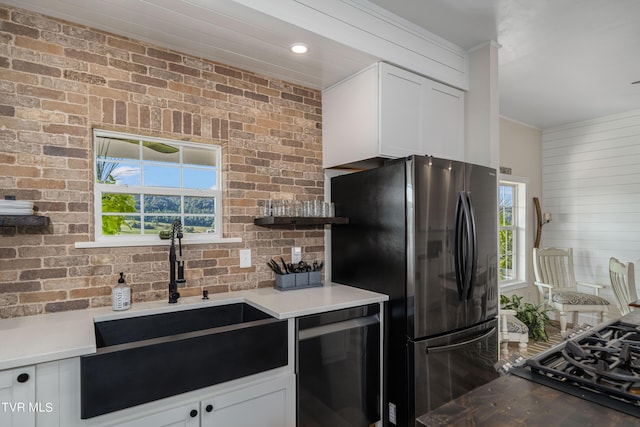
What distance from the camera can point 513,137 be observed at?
187 inches

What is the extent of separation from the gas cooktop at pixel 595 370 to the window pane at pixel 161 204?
2.05m

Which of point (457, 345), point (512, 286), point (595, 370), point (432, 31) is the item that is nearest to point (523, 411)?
point (595, 370)

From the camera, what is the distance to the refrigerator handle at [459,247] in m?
2.28

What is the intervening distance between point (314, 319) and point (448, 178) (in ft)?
3.98

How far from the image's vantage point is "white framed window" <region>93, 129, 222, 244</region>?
2.11 meters

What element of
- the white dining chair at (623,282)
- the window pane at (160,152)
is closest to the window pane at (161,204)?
the window pane at (160,152)

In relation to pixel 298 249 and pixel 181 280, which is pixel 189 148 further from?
pixel 298 249

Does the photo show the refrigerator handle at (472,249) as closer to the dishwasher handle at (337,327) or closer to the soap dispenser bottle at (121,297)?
the dishwasher handle at (337,327)

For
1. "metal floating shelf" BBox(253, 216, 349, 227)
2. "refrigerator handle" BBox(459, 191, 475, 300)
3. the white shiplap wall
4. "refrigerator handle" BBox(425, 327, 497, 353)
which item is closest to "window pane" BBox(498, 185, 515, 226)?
the white shiplap wall

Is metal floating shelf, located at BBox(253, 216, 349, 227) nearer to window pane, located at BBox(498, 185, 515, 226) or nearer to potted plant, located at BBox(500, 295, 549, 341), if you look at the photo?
potted plant, located at BBox(500, 295, 549, 341)

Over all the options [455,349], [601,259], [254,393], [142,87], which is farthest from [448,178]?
[601,259]

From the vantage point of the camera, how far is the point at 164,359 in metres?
1.47

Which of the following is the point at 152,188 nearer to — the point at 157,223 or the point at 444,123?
the point at 157,223

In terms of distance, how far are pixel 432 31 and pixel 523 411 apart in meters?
2.46
